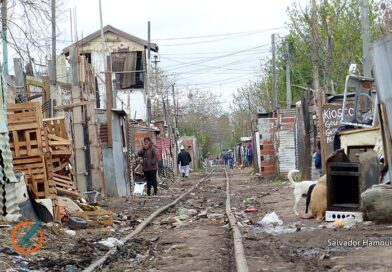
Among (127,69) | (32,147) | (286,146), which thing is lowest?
(286,146)

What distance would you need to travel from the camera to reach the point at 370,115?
14391 mm

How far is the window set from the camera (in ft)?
178

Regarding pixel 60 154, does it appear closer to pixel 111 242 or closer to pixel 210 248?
pixel 111 242

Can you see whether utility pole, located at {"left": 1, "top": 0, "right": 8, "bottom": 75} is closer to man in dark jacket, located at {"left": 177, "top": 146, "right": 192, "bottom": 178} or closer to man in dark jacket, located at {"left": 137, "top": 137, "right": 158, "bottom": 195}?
man in dark jacket, located at {"left": 137, "top": 137, "right": 158, "bottom": 195}

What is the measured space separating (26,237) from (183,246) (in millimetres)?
2322

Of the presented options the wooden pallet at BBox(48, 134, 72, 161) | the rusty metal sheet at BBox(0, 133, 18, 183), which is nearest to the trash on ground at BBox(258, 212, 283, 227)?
the rusty metal sheet at BBox(0, 133, 18, 183)

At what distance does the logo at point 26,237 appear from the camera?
9789mm

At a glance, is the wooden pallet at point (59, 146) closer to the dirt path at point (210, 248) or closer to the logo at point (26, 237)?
the dirt path at point (210, 248)

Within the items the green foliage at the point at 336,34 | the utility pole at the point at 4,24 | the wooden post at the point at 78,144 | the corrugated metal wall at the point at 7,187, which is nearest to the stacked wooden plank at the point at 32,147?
the corrugated metal wall at the point at 7,187

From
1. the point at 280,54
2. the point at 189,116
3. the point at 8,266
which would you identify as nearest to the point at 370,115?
the point at 8,266

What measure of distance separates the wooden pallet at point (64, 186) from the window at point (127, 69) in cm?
3770

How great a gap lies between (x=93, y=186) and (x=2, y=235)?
10.3 metres

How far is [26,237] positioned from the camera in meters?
10.6

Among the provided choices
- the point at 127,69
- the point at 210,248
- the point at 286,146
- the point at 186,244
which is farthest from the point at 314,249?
the point at 127,69
